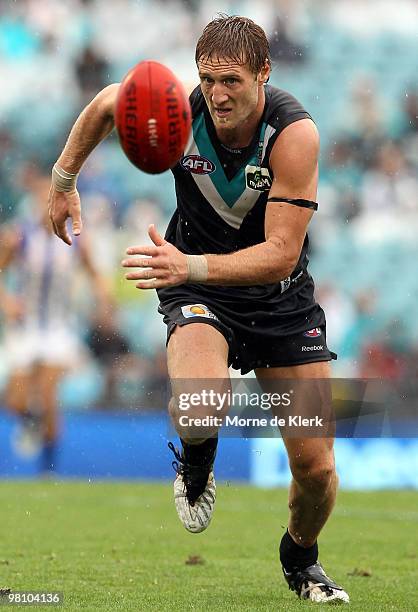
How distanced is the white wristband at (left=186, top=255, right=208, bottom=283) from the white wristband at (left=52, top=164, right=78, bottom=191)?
0.99 metres

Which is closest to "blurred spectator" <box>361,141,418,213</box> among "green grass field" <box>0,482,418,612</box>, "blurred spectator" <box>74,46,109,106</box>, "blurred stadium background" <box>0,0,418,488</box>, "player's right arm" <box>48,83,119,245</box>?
"blurred stadium background" <box>0,0,418,488</box>

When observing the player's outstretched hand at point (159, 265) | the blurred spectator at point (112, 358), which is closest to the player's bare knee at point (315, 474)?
the player's outstretched hand at point (159, 265)

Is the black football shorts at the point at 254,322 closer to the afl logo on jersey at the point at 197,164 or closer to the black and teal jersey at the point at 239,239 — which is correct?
the black and teal jersey at the point at 239,239

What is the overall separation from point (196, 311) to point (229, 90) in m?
0.99

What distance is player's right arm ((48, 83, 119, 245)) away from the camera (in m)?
5.32

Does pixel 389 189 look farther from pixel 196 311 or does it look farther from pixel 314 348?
pixel 196 311

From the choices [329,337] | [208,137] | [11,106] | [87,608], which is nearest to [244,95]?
[208,137]

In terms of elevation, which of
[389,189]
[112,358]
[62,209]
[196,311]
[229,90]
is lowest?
[196,311]

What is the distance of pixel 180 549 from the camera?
7203mm

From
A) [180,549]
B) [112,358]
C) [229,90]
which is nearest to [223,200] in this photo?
[229,90]

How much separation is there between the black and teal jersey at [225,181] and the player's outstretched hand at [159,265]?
2.84 ft

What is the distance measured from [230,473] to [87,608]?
754 centimetres

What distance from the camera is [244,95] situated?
16.3 feet

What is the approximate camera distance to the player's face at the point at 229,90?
4883mm
